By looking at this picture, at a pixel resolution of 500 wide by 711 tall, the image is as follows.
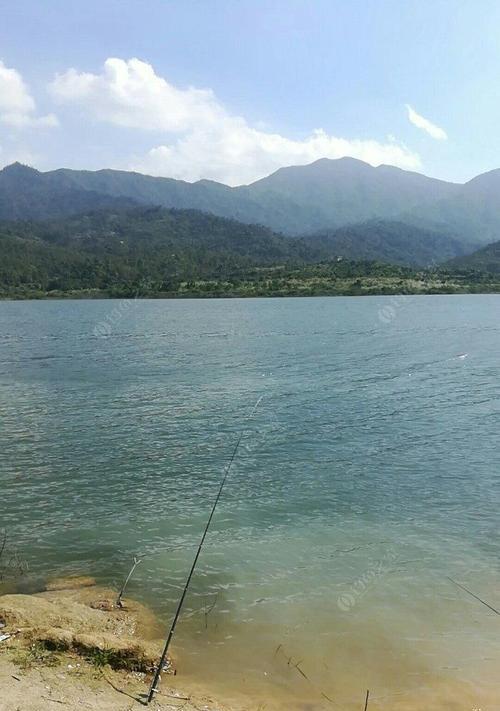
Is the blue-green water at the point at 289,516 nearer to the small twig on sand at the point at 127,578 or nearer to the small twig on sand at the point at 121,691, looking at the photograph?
the small twig on sand at the point at 127,578

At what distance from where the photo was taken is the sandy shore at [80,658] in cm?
925

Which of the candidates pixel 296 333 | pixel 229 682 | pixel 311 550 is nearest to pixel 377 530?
pixel 311 550

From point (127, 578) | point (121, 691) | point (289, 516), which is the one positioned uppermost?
point (121, 691)

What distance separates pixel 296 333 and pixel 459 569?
7230 cm

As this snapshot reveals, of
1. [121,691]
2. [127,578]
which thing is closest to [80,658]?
[121,691]

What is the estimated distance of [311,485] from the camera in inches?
893

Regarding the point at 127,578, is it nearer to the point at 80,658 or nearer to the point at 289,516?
the point at 80,658

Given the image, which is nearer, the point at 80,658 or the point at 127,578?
the point at 80,658

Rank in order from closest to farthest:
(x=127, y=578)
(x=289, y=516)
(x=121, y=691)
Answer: (x=121, y=691) < (x=127, y=578) < (x=289, y=516)

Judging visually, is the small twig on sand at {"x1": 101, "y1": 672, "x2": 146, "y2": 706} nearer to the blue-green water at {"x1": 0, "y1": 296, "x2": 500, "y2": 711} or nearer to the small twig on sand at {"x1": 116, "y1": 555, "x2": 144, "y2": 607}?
the blue-green water at {"x1": 0, "y1": 296, "x2": 500, "y2": 711}

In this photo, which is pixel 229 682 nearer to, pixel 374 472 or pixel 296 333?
pixel 374 472

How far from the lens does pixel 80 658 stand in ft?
34.7

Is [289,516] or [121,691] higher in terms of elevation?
[121,691]

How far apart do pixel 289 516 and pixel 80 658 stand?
1028cm
